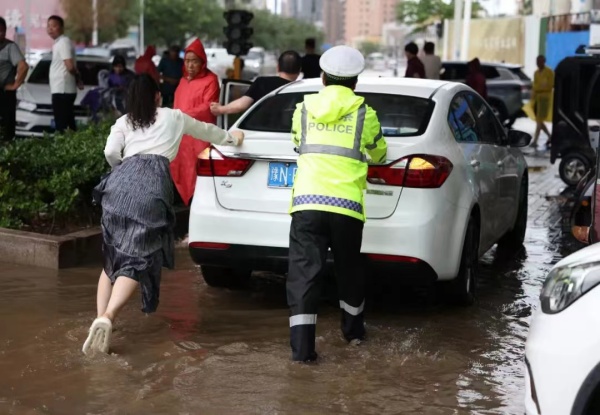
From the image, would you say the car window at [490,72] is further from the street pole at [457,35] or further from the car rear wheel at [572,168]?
the street pole at [457,35]

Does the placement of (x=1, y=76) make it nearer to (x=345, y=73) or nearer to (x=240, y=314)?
(x=240, y=314)

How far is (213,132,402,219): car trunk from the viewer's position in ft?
23.6

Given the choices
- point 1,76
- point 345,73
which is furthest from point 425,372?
point 1,76

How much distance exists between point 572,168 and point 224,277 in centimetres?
899

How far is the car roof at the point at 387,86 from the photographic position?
8.09 meters

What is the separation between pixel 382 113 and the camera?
7.88 m

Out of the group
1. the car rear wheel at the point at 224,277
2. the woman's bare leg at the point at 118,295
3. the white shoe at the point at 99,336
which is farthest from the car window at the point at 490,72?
the white shoe at the point at 99,336

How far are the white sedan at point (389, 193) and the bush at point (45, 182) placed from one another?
199 centimetres

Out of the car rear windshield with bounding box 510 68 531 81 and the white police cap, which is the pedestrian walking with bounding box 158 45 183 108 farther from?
the white police cap

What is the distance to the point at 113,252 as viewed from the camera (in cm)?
675

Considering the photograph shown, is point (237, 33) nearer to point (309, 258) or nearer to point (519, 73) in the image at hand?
point (309, 258)

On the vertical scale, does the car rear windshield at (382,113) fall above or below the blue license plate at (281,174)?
above

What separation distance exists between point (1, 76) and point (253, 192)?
7.29m

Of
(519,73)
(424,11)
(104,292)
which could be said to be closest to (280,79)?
(104,292)
